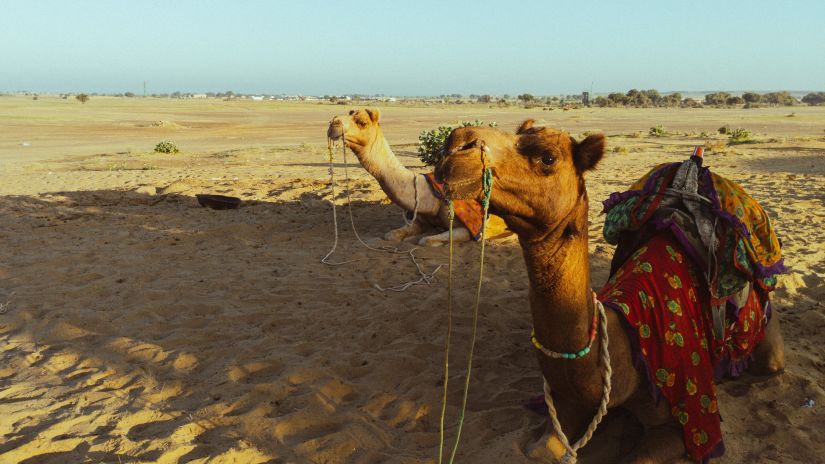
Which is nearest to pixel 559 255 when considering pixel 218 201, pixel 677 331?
pixel 677 331

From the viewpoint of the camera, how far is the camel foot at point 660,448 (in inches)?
124

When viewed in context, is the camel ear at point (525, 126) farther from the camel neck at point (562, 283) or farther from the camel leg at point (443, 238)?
the camel leg at point (443, 238)

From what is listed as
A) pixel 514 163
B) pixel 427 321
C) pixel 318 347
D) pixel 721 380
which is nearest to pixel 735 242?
pixel 721 380

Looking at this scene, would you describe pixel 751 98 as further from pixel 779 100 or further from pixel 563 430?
pixel 563 430

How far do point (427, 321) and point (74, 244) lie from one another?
5.49m

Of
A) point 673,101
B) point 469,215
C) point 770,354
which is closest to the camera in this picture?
point 770,354

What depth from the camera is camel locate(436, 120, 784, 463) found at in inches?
88.9

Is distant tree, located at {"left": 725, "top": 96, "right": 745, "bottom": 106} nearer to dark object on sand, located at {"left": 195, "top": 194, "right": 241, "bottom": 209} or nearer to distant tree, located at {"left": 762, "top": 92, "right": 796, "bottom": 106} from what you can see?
distant tree, located at {"left": 762, "top": 92, "right": 796, "bottom": 106}

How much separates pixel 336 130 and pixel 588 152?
4.88 m

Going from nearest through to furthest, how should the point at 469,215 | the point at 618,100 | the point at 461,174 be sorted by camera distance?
the point at 461,174 → the point at 469,215 → the point at 618,100

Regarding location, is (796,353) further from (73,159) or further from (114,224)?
(73,159)

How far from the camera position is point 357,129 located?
7.29 m

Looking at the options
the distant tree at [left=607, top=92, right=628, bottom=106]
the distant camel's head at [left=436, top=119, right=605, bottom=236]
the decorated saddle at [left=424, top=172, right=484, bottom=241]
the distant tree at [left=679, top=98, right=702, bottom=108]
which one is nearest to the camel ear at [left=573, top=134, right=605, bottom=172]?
the distant camel's head at [left=436, top=119, right=605, bottom=236]

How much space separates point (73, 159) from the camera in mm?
20656
